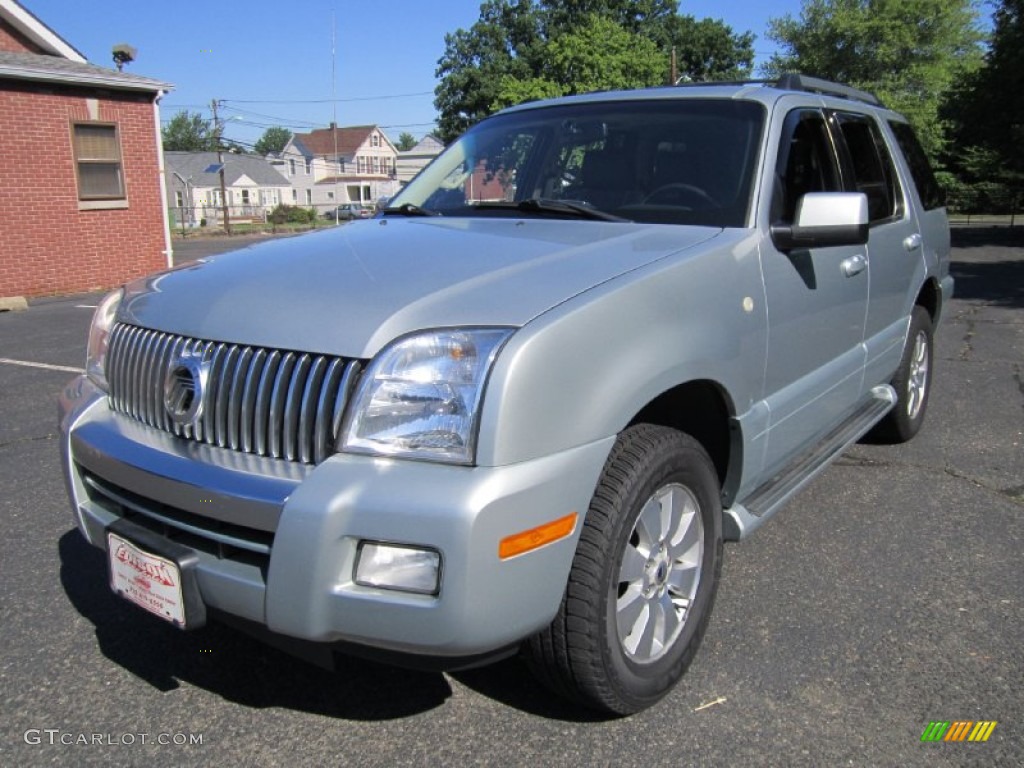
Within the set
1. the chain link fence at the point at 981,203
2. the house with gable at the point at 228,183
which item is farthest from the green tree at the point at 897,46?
the house with gable at the point at 228,183

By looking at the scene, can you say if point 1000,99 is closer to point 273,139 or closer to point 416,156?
point 416,156

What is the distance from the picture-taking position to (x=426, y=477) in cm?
192

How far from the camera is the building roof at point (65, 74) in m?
13.1

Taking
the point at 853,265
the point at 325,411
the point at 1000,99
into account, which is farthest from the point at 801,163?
the point at 1000,99

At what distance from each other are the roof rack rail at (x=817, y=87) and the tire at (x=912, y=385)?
1.19 metres

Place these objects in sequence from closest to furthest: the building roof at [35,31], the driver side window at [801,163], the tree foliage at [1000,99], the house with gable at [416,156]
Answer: the driver side window at [801,163]
the building roof at [35,31]
the tree foliage at [1000,99]
the house with gable at [416,156]

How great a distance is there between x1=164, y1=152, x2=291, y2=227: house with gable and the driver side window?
62.2 m

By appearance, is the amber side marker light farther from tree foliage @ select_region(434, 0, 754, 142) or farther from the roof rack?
tree foliage @ select_region(434, 0, 754, 142)

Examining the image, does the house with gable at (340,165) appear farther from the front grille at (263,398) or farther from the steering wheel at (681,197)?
the front grille at (263,398)

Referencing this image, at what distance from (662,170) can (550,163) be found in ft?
1.82

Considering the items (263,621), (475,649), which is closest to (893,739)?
(475,649)

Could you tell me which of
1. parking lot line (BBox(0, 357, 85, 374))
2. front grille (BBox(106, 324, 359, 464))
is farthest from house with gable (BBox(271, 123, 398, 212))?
front grille (BBox(106, 324, 359, 464))

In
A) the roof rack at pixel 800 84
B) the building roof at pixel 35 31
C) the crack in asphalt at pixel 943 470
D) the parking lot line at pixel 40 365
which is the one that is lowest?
the crack in asphalt at pixel 943 470

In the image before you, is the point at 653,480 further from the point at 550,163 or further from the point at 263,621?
the point at 550,163
